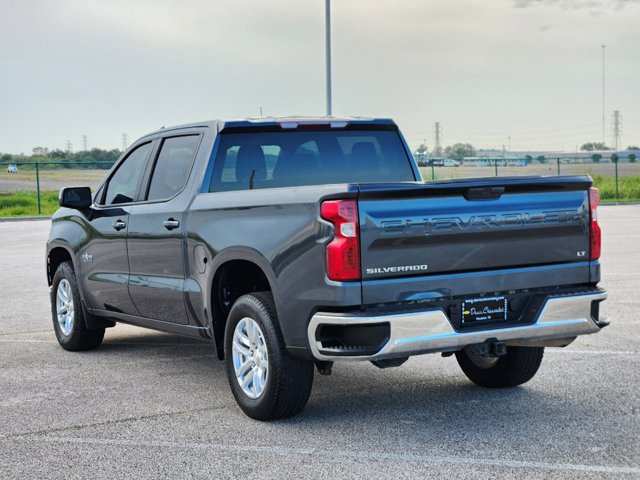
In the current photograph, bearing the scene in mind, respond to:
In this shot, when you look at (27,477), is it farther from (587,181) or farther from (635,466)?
(587,181)

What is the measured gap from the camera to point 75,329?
9031 millimetres

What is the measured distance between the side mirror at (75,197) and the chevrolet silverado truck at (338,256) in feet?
1.96

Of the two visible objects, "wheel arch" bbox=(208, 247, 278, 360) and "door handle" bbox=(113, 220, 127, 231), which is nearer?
"wheel arch" bbox=(208, 247, 278, 360)

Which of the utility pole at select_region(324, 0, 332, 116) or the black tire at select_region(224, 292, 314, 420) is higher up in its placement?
the utility pole at select_region(324, 0, 332, 116)

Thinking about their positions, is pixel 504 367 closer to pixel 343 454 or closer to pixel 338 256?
pixel 343 454

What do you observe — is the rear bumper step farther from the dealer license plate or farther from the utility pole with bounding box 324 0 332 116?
the utility pole with bounding box 324 0 332 116

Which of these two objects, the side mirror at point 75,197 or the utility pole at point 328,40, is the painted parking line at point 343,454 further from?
the utility pole at point 328,40

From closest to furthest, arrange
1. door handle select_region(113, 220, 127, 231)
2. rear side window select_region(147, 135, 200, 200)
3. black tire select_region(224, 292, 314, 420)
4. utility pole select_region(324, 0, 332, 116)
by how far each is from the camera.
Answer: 1. black tire select_region(224, 292, 314, 420)
2. rear side window select_region(147, 135, 200, 200)
3. door handle select_region(113, 220, 127, 231)
4. utility pole select_region(324, 0, 332, 116)

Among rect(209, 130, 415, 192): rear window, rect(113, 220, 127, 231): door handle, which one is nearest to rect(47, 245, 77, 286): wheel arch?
rect(113, 220, 127, 231): door handle

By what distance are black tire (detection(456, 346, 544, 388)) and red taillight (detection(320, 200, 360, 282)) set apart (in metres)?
1.78

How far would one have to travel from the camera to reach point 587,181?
21.0ft

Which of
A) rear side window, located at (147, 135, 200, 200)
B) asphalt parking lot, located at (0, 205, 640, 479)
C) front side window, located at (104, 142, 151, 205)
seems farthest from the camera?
front side window, located at (104, 142, 151, 205)

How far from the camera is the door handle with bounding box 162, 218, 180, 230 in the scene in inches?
286

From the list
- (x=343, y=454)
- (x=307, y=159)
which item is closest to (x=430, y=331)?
(x=343, y=454)
